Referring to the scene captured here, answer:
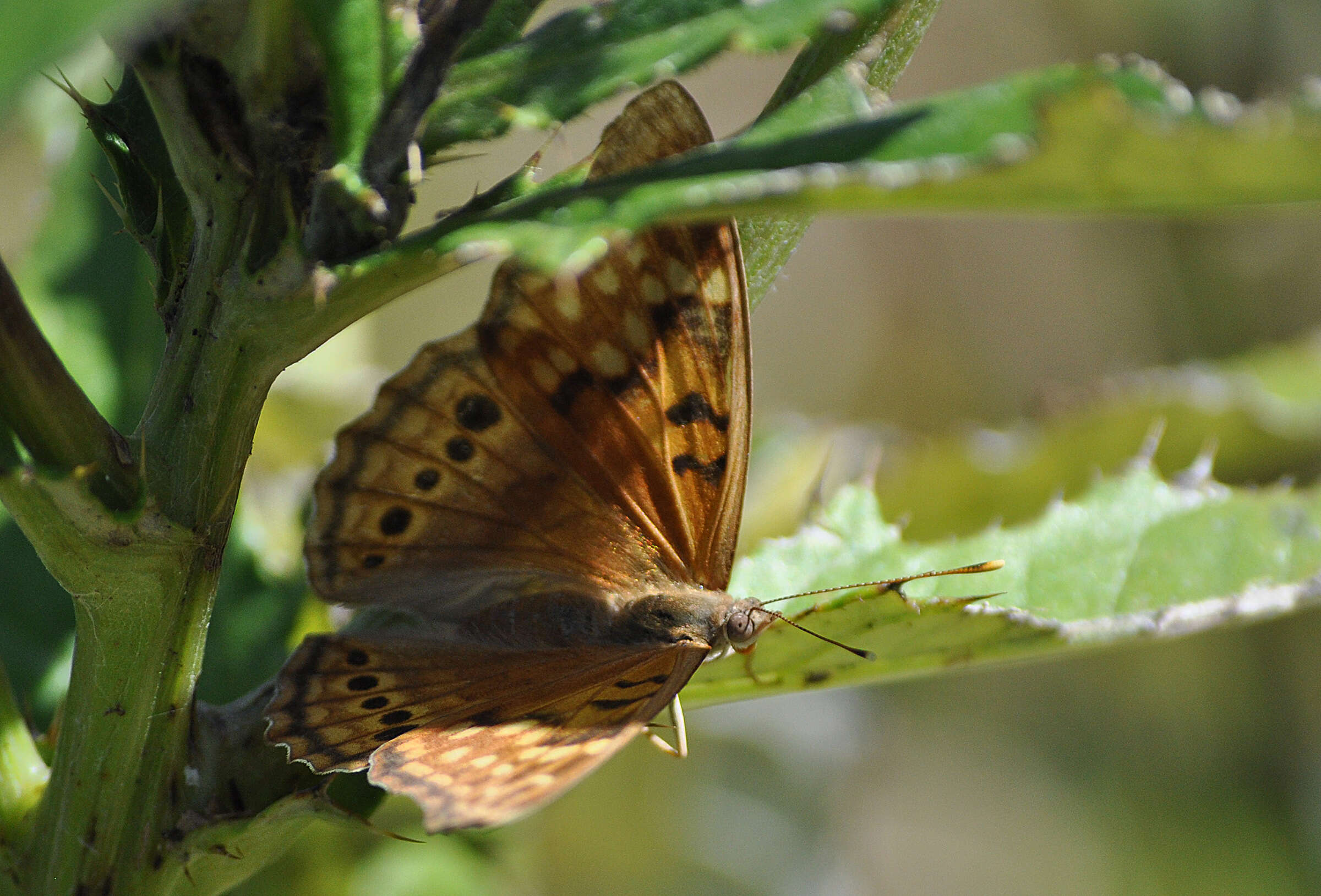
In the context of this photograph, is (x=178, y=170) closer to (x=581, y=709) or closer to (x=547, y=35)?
(x=547, y=35)

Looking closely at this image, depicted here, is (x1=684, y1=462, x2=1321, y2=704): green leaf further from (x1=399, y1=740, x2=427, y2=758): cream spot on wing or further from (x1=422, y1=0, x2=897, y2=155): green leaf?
(x1=422, y1=0, x2=897, y2=155): green leaf

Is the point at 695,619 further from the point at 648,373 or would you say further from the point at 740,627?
the point at 648,373

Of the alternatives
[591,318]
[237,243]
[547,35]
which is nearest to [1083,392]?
[591,318]

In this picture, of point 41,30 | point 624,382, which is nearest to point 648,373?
point 624,382

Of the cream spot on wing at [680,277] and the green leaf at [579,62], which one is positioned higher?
the green leaf at [579,62]

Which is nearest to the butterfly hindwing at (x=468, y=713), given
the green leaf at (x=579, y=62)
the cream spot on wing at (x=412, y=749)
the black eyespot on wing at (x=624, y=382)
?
the cream spot on wing at (x=412, y=749)

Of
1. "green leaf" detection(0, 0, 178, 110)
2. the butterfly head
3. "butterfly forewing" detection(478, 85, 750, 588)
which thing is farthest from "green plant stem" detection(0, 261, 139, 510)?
the butterfly head

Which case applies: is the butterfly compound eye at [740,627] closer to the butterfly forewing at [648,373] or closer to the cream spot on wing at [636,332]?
the butterfly forewing at [648,373]
